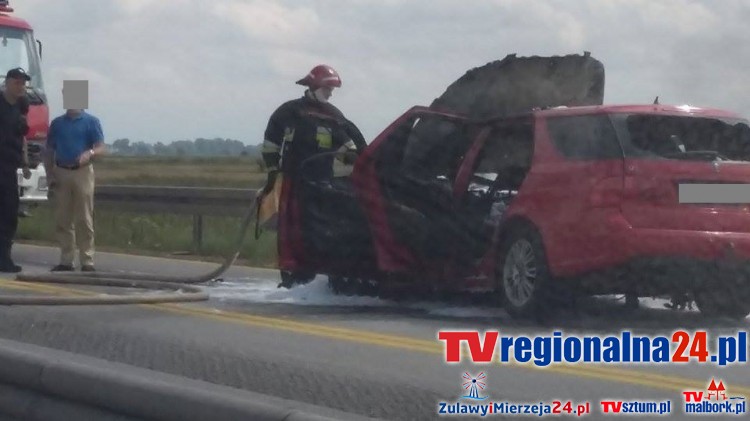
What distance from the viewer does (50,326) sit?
9.34 meters

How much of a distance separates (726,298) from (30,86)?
40.4 ft

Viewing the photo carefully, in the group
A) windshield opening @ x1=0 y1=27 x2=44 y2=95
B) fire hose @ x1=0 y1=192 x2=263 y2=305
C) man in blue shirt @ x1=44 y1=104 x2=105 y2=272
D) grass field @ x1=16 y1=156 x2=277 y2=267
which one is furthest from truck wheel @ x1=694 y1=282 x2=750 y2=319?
windshield opening @ x1=0 y1=27 x2=44 y2=95

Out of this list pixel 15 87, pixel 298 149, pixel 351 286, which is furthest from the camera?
pixel 15 87

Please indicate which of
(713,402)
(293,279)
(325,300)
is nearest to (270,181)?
(293,279)

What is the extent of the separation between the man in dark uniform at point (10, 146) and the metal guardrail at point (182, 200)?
11.4ft

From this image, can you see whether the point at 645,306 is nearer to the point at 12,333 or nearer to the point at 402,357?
the point at 402,357

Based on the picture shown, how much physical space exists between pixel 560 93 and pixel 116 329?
4212mm

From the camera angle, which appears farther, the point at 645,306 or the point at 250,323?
the point at 645,306

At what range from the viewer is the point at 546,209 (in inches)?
402

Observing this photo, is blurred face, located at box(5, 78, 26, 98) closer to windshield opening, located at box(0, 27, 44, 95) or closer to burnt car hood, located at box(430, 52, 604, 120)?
burnt car hood, located at box(430, 52, 604, 120)

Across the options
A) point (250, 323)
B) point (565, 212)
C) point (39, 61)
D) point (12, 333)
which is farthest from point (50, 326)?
point (39, 61)

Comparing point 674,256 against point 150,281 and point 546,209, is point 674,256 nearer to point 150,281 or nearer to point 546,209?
point 546,209

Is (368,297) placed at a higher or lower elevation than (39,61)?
lower

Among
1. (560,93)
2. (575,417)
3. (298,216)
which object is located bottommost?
(575,417)
